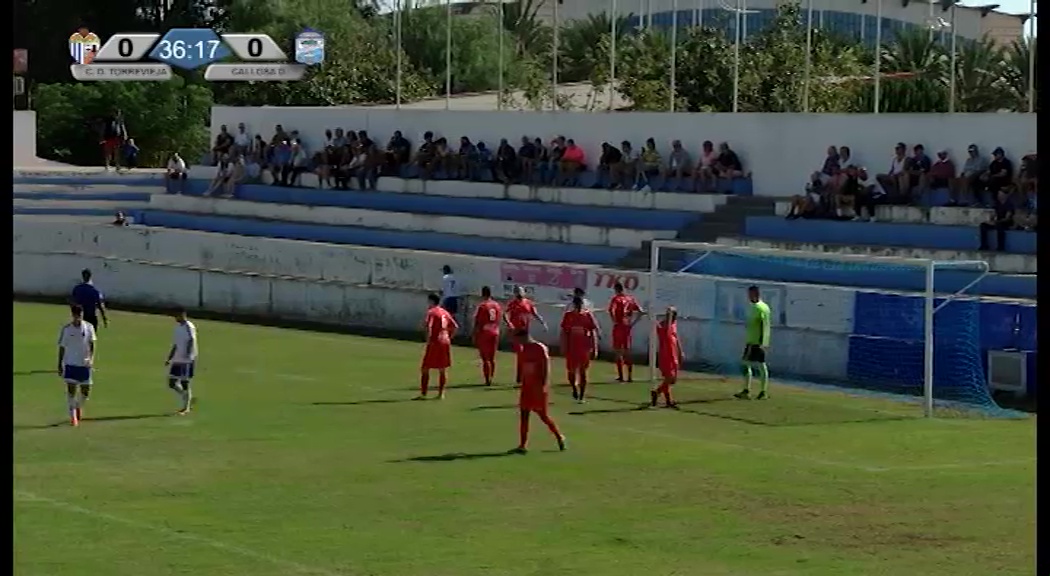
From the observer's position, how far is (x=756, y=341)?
25.3 m

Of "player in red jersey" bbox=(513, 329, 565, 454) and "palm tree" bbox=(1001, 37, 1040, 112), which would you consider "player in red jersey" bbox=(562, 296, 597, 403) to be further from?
"palm tree" bbox=(1001, 37, 1040, 112)

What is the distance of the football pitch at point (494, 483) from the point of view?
551 inches

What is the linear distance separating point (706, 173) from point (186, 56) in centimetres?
2440

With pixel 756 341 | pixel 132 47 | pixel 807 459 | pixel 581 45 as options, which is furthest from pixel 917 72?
pixel 132 47

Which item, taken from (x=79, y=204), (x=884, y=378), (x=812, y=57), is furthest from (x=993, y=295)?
(x=79, y=204)

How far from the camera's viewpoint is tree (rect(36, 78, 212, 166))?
5450 centimetres

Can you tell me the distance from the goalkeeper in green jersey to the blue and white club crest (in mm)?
29806

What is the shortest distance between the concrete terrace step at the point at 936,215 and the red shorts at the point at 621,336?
22.0ft

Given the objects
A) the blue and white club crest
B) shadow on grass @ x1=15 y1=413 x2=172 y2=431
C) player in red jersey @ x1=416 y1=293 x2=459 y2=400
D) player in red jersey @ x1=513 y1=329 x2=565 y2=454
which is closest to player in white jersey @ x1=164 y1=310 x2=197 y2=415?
shadow on grass @ x1=15 y1=413 x2=172 y2=431

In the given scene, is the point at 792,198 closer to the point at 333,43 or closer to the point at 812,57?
the point at 812,57

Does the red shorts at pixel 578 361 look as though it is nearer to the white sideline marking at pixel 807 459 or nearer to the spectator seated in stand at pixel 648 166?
the white sideline marking at pixel 807 459

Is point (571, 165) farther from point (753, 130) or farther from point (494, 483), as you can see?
point (494, 483)

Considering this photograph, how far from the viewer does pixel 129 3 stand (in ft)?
184

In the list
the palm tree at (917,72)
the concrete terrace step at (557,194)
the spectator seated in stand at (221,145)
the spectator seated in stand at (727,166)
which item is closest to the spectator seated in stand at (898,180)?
the concrete terrace step at (557,194)
